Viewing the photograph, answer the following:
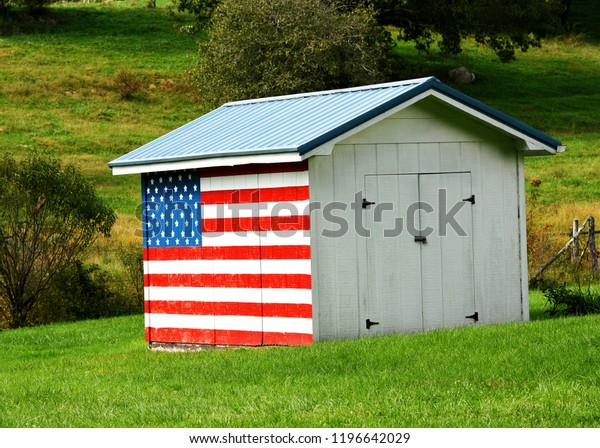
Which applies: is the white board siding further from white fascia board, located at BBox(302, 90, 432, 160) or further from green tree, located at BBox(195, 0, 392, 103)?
green tree, located at BBox(195, 0, 392, 103)

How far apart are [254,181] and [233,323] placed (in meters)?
1.96

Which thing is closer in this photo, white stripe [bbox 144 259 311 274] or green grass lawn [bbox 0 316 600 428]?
green grass lawn [bbox 0 316 600 428]

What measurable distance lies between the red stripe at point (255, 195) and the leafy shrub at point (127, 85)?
111ft

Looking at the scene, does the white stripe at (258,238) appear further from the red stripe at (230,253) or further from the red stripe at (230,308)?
the red stripe at (230,308)

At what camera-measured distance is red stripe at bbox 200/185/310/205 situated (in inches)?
585

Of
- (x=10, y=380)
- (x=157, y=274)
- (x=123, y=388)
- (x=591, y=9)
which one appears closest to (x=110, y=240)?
(x=157, y=274)

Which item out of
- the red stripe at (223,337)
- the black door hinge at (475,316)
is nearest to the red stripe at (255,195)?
the red stripe at (223,337)

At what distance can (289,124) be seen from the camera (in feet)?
52.2

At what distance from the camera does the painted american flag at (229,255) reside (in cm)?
1491

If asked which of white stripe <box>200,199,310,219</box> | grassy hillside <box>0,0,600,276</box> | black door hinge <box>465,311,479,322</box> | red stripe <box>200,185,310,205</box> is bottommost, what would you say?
black door hinge <box>465,311,479,322</box>

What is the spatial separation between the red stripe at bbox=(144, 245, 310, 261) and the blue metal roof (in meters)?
1.29

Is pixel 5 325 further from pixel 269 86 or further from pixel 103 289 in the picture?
pixel 269 86

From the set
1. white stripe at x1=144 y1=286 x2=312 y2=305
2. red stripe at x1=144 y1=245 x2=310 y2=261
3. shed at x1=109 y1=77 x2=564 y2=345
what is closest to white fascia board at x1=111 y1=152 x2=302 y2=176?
shed at x1=109 y1=77 x2=564 y2=345

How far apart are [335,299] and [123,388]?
11.6 feet
